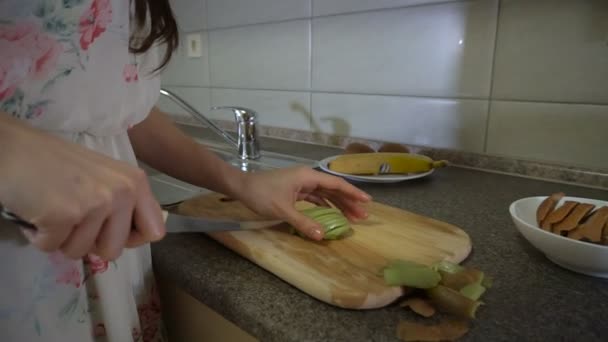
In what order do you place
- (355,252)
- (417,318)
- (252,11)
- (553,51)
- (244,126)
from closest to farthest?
(417,318) < (355,252) < (553,51) < (244,126) < (252,11)

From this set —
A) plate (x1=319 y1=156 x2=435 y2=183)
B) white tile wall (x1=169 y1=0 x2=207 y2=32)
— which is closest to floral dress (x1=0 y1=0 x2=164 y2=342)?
plate (x1=319 y1=156 x2=435 y2=183)

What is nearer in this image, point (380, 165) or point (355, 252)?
point (355, 252)

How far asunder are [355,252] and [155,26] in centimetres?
39

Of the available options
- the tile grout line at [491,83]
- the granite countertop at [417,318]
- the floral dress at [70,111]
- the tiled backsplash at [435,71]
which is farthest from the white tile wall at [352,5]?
the floral dress at [70,111]

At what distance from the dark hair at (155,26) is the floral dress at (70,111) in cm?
2

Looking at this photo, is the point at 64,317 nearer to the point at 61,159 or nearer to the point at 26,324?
the point at 26,324

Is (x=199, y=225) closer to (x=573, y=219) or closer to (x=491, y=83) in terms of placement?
(x=573, y=219)

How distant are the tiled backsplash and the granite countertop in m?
0.28

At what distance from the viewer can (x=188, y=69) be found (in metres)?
1.58

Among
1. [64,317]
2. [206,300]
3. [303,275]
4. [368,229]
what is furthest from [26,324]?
A: [368,229]

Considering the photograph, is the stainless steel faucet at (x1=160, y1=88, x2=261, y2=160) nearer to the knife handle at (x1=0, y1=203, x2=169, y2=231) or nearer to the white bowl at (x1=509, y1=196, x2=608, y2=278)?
the white bowl at (x1=509, y1=196, x2=608, y2=278)

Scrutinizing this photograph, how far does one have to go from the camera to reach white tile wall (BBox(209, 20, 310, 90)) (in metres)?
1.18

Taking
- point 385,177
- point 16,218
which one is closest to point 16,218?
point 16,218

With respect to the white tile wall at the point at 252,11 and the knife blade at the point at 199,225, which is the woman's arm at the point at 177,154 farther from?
the white tile wall at the point at 252,11
